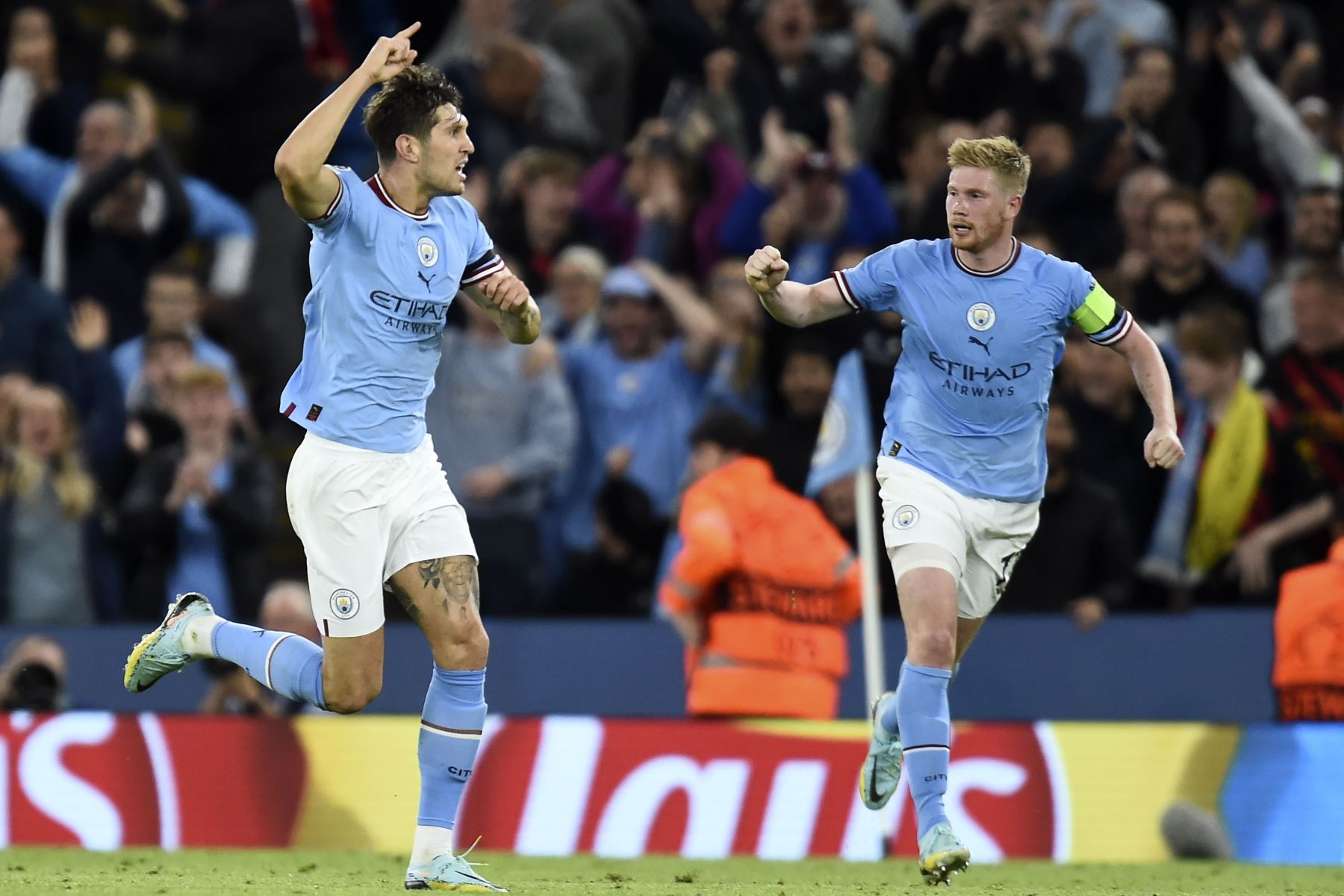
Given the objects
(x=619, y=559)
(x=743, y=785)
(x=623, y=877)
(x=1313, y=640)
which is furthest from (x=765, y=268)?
(x=619, y=559)

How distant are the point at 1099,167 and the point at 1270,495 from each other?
8.98 ft

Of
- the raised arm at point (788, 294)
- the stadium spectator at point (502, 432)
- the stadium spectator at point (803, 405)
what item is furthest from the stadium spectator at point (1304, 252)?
the raised arm at point (788, 294)

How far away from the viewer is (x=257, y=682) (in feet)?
34.0

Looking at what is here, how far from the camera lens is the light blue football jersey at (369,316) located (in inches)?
276

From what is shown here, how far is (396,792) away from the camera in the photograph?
976 cm

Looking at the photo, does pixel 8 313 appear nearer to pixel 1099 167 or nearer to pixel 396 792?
pixel 396 792

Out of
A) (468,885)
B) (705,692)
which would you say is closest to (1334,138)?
(705,692)

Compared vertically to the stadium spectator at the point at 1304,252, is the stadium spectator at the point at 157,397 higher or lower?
lower

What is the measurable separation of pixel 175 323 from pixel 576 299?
2337 mm

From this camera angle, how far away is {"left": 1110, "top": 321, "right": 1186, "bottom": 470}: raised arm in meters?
7.25

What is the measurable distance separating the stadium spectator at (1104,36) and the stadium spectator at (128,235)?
5740 millimetres

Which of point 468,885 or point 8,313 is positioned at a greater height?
point 8,313

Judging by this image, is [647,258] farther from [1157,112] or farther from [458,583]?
[458,583]

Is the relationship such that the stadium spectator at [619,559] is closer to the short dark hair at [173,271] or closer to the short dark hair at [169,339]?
the short dark hair at [169,339]
